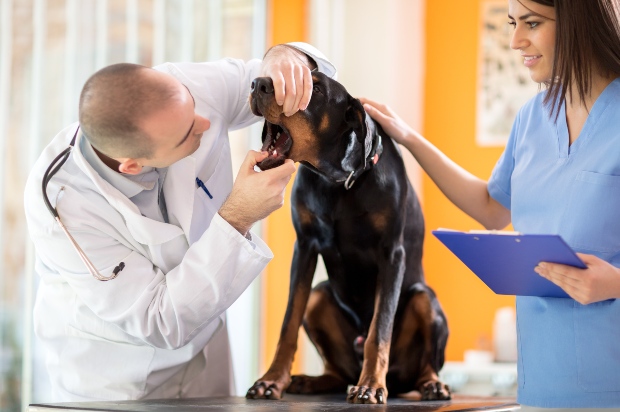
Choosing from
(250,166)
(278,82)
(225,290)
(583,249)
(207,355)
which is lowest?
(207,355)

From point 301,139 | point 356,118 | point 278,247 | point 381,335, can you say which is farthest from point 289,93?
point 278,247

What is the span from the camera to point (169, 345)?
66.9 inches

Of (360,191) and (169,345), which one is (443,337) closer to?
(360,191)

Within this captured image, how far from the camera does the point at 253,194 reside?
1608mm

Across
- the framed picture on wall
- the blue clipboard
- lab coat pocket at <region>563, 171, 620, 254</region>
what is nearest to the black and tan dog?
the blue clipboard

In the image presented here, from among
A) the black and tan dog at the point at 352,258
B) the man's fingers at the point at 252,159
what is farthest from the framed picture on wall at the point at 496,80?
the man's fingers at the point at 252,159

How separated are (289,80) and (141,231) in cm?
46

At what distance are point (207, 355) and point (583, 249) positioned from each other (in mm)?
967

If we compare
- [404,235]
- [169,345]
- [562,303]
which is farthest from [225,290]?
[562,303]

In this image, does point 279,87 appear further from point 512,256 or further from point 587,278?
point 587,278

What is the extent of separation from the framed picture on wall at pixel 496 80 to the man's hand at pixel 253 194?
11.8 ft

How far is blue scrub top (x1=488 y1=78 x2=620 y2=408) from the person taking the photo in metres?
1.61

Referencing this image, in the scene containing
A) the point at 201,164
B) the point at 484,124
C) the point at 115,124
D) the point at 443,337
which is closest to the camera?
the point at 115,124

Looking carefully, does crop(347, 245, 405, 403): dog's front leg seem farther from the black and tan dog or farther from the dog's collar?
the dog's collar
